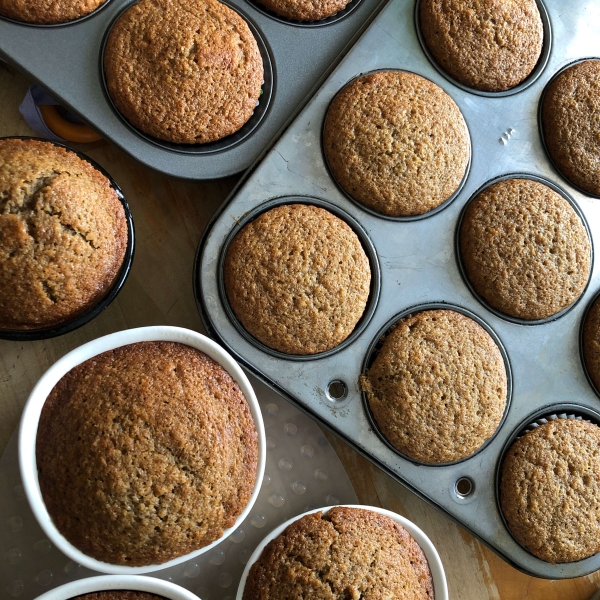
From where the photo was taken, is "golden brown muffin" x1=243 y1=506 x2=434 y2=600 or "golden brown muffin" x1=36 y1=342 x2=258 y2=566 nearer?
"golden brown muffin" x1=36 y1=342 x2=258 y2=566

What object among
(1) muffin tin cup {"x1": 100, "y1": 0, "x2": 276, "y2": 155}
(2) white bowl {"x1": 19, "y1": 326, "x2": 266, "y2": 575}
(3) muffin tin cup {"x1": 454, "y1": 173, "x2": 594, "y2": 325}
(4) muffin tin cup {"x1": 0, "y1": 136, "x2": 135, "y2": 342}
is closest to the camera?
(2) white bowl {"x1": 19, "y1": 326, "x2": 266, "y2": 575}

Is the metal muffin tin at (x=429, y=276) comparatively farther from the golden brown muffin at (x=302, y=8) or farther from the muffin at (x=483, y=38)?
the golden brown muffin at (x=302, y=8)

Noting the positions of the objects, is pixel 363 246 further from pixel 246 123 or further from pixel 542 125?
pixel 542 125

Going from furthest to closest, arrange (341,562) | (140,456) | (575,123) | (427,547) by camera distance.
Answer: (575,123) < (427,547) < (341,562) < (140,456)

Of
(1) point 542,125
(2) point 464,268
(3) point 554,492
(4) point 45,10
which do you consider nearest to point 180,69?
(4) point 45,10

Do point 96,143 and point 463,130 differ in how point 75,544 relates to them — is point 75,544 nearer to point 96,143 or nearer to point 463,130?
point 96,143

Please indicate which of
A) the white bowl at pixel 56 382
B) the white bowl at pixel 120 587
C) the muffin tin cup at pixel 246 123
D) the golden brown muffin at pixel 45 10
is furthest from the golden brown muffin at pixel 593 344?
the golden brown muffin at pixel 45 10

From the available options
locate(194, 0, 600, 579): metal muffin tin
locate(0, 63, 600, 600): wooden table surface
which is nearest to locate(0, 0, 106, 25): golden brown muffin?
locate(0, 63, 600, 600): wooden table surface

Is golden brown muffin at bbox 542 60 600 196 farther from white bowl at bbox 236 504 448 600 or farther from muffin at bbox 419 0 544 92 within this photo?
white bowl at bbox 236 504 448 600
